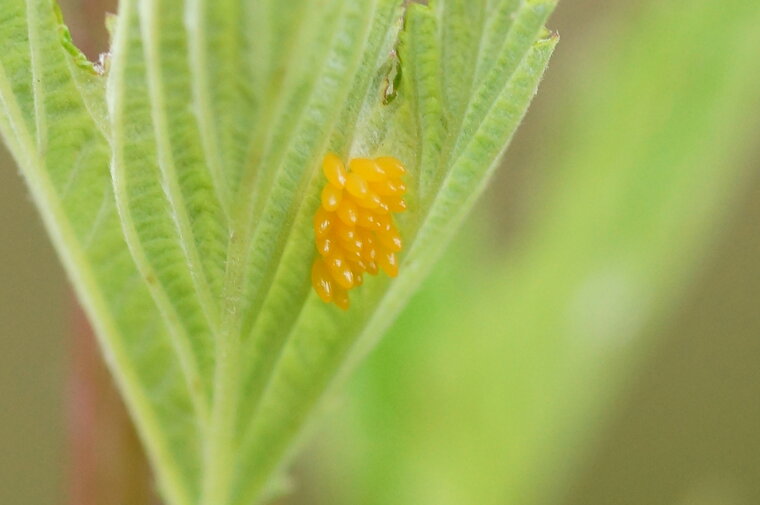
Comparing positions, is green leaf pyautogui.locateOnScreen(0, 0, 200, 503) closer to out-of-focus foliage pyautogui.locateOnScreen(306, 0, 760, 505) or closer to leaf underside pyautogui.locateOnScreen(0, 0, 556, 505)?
leaf underside pyautogui.locateOnScreen(0, 0, 556, 505)

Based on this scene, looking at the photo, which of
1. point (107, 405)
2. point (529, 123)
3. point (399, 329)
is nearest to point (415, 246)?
point (107, 405)

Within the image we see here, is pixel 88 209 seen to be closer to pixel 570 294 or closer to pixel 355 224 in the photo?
pixel 355 224

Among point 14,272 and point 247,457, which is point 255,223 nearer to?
point 247,457

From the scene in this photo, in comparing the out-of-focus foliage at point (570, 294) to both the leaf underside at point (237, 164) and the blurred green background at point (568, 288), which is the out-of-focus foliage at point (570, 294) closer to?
the blurred green background at point (568, 288)

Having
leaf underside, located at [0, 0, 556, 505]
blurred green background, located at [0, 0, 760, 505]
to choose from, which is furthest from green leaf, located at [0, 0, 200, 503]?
blurred green background, located at [0, 0, 760, 505]

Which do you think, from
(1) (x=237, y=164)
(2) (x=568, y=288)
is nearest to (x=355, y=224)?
(1) (x=237, y=164)

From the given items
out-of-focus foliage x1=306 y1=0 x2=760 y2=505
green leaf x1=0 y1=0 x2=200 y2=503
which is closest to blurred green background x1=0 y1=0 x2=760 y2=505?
out-of-focus foliage x1=306 y1=0 x2=760 y2=505

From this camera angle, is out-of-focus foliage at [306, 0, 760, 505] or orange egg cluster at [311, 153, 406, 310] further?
out-of-focus foliage at [306, 0, 760, 505]
